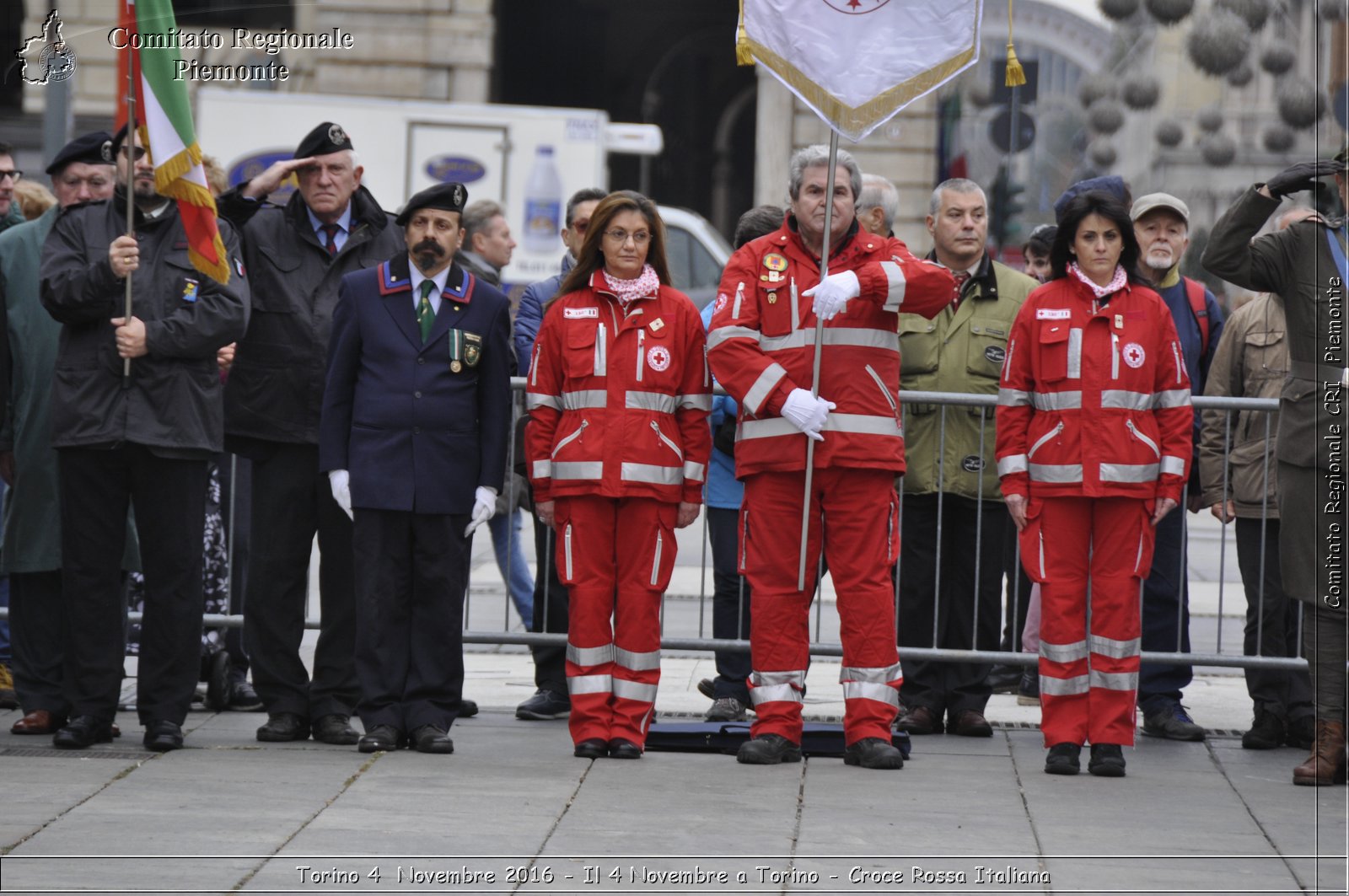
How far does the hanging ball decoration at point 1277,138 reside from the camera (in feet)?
59.7

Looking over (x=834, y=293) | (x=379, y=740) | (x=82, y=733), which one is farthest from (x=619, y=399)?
(x=82, y=733)

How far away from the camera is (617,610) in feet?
23.9

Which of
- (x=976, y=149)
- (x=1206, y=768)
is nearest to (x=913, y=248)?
(x=976, y=149)

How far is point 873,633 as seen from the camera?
281 inches

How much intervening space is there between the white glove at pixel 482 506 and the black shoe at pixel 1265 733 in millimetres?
3148

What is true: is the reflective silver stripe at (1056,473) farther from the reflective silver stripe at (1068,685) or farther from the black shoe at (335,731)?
the black shoe at (335,731)

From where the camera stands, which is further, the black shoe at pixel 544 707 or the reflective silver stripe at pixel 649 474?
the black shoe at pixel 544 707

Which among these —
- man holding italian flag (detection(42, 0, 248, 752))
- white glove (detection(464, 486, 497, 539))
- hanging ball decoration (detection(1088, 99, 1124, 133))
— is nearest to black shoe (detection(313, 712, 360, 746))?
man holding italian flag (detection(42, 0, 248, 752))

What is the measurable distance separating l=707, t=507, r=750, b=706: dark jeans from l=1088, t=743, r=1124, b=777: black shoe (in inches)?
69.4

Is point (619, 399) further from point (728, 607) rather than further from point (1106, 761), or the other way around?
point (1106, 761)

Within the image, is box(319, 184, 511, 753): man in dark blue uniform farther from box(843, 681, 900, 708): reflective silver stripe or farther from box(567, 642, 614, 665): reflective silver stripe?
box(843, 681, 900, 708): reflective silver stripe

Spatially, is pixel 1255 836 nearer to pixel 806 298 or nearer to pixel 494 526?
pixel 806 298

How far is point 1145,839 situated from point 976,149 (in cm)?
1657

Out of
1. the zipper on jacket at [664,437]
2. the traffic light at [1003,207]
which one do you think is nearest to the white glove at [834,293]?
the zipper on jacket at [664,437]
